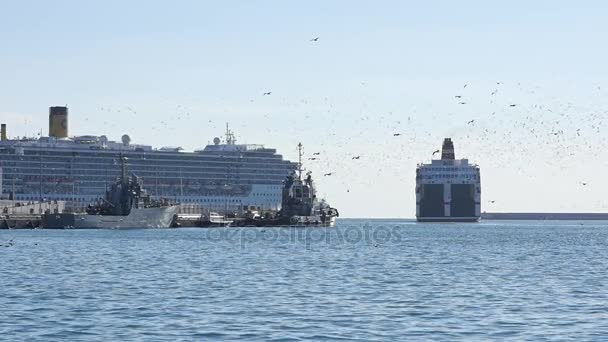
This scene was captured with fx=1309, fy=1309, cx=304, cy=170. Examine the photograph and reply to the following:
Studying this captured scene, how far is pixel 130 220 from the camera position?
180 metres

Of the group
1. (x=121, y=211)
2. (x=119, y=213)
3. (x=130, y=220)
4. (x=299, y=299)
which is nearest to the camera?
(x=299, y=299)

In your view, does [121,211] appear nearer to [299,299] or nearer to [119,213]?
[119,213]

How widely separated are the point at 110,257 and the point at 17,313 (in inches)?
1644

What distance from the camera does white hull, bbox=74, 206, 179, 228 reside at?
176625 millimetres

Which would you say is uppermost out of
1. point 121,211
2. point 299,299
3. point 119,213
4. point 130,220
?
point 121,211

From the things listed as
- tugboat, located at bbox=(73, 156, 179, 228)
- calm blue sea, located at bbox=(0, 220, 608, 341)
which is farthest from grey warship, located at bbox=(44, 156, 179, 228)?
calm blue sea, located at bbox=(0, 220, 608, 341)

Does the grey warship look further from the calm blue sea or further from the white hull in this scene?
the calm blue sea

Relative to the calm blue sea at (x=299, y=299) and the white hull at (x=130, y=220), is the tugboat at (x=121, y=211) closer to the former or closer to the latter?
the white hull at (x=130, y=220)

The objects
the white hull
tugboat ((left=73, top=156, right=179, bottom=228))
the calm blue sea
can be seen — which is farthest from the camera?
tugboat ((left=73, top=156, right=179, bottom=228))

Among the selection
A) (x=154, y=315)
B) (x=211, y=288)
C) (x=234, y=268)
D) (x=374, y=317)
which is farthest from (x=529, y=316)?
(x=234, y=268)

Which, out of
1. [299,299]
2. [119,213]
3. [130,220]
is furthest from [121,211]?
[299,299]

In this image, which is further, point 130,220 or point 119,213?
point 130,220

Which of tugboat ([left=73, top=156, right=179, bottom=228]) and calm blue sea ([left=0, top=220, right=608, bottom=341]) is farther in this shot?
tugboat ([left=73, top=156, right=179, bottom=228])

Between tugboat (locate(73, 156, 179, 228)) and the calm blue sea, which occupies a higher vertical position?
tugboat (locate(73, 156, 179, 228))
